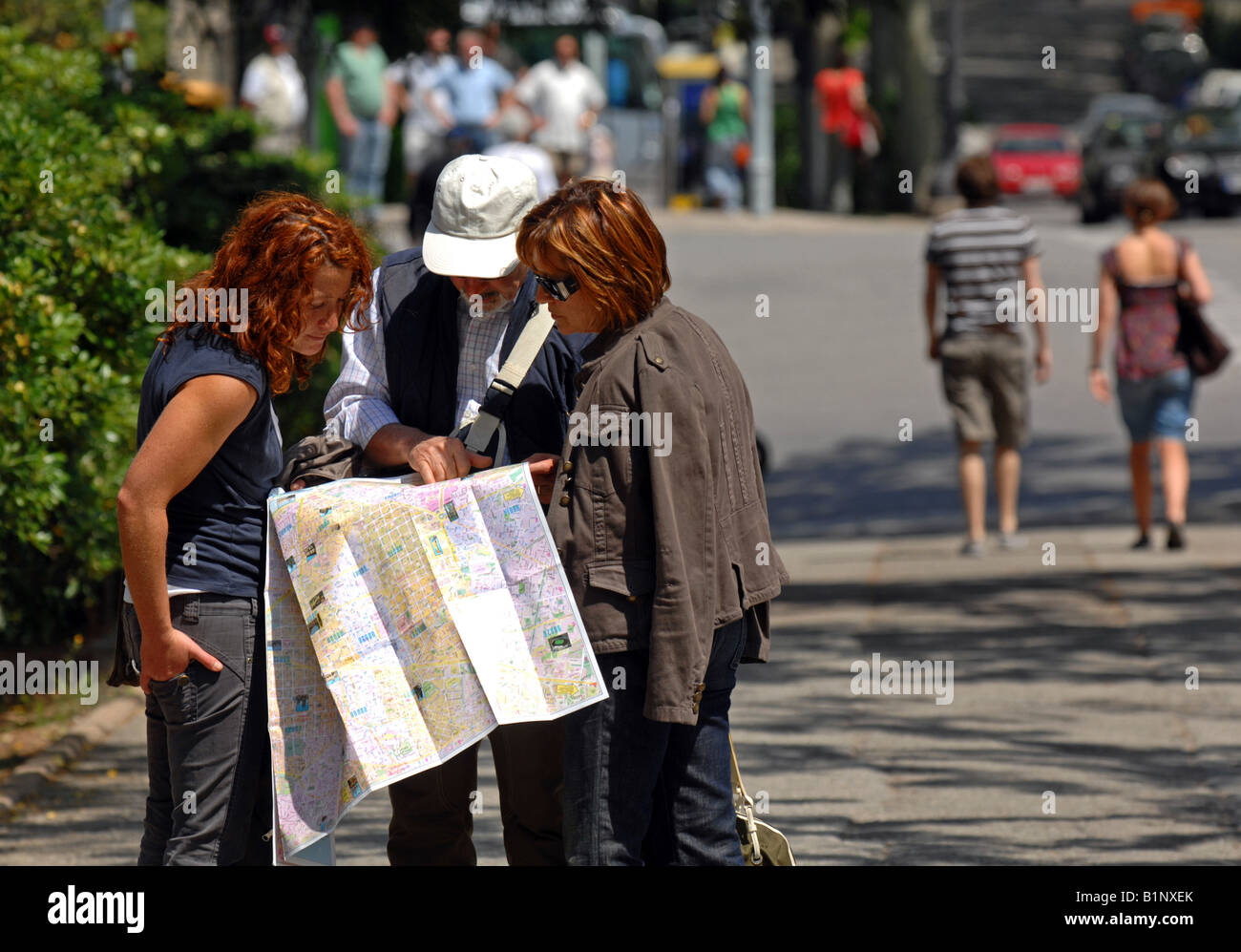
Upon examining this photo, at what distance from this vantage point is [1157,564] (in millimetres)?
9852

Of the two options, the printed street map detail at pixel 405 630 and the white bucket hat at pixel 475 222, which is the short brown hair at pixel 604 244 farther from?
the printed street map detail at pixel 405 630

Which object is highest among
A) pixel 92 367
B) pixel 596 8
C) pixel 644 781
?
pixel 596 8

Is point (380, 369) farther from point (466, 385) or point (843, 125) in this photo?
point (843, 125)

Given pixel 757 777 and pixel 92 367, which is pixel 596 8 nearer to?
pixel 92 367

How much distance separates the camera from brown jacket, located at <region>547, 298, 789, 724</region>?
3.90 meters

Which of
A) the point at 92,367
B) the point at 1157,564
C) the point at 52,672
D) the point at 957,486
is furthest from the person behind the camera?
the point at 957,486

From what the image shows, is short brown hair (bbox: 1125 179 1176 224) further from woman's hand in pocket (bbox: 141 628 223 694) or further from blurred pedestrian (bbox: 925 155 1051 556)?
woman's hand in pocket (bbox: 141 628 223 694)

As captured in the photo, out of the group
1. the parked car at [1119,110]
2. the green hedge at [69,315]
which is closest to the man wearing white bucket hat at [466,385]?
the green hedge at [69,315]

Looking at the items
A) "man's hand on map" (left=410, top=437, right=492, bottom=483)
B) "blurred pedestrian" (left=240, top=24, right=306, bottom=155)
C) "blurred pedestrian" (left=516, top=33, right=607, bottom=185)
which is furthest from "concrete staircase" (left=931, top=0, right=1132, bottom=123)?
"man's hand on map" (left=410, top=437, right=492, bottom=483)

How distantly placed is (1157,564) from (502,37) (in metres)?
4.73

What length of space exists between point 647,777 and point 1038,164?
34.4 m

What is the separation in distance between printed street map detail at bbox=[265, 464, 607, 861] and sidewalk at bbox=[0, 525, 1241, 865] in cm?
180
